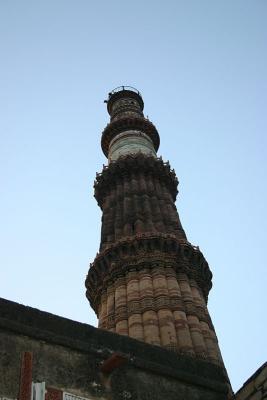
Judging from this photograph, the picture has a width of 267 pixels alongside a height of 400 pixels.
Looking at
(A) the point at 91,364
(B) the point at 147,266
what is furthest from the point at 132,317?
(A) the point at 91,364

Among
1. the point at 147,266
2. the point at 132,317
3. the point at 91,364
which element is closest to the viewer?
the point at 91,364

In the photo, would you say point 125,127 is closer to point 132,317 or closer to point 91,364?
point 132,317

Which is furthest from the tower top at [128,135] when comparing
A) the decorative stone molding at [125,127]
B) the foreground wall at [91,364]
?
the foreground wall at [91,364]

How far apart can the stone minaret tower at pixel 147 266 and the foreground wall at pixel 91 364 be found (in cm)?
757

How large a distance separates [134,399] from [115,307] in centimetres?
1047

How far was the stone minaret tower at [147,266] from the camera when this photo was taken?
15.8m

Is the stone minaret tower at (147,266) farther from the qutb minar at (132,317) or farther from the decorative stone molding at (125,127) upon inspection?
the decorative stone molding at (125,127)

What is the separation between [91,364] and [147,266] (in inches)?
446

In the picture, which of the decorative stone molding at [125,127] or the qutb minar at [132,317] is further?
the decorative stone molding at [125,127]

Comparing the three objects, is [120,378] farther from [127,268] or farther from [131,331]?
[127,268]

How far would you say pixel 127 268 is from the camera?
18.2 metres

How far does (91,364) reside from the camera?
22.1 ft

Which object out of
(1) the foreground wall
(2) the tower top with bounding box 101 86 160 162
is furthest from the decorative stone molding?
(1) the foreground wall

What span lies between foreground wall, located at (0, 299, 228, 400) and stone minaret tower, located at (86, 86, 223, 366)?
24.8 feet
